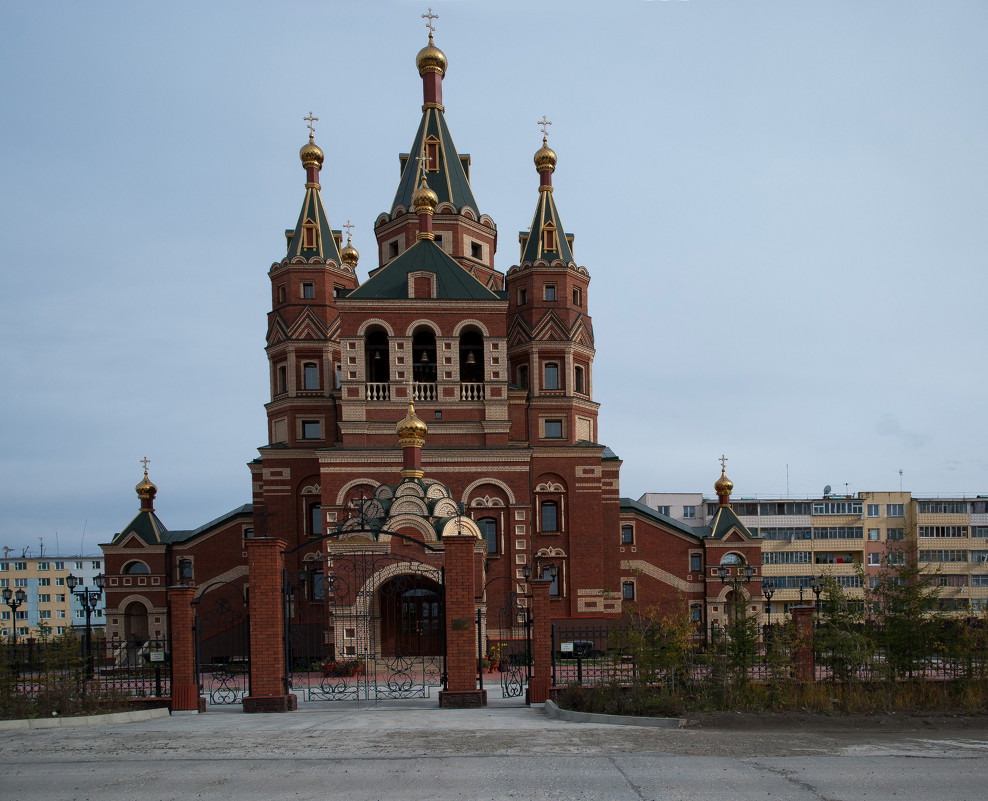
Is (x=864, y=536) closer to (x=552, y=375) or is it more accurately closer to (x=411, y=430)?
(x=552, y=375)

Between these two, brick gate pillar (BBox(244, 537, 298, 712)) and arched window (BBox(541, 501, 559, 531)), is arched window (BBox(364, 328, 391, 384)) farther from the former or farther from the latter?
brick gate pillar (BBox(244, 537, 298, 712))

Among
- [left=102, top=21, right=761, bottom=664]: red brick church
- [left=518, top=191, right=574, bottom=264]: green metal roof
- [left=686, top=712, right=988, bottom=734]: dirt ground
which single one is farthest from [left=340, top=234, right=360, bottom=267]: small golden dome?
[left=686, top=712, right=988, bottom=734]: dirt ground

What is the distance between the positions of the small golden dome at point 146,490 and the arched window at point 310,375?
333 inches

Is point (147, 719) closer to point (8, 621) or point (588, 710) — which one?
point (588, 710)

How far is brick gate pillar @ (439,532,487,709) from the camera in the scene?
15.5 metres

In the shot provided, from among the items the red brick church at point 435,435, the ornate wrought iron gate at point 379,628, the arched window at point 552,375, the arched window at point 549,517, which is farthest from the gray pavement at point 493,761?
the arched window at point 552,375

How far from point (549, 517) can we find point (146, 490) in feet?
55.3

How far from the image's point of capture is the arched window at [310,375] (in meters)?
35.0

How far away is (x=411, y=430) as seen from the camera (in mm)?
28219

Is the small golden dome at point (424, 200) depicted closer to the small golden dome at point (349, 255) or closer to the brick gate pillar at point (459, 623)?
the small golden dome at point (349, 255)

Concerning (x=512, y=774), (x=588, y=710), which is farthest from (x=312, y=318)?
(x=512, y=774)

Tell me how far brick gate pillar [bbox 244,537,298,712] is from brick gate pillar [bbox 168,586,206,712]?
4.26ft

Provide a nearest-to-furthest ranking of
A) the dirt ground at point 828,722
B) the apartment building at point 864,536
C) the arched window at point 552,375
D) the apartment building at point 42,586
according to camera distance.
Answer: the dirt ground at point 828,722, the arched window at point 552,375, the apartment building at point 864,536, the apartment building at point 42,586

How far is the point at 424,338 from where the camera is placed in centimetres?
3216
